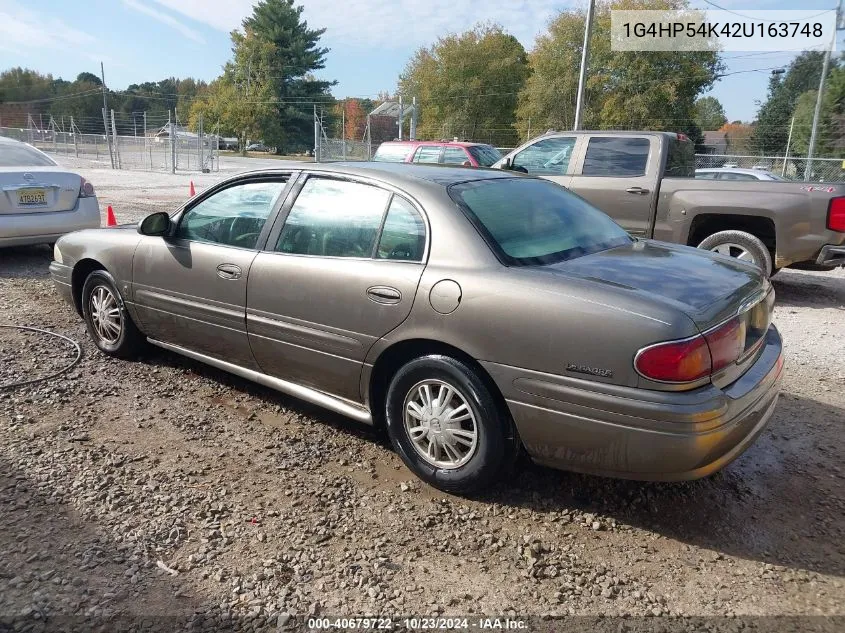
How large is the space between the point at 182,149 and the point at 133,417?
109 ft

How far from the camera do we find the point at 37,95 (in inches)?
3425

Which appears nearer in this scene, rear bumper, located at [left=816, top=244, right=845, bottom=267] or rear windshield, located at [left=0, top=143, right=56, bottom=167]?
rear bumper, located at [left=816, top=244, right=845, bottom=267]

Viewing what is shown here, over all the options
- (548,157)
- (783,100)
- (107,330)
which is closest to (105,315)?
(107,330)

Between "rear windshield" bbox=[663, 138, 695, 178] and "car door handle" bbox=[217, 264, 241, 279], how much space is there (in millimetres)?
5403

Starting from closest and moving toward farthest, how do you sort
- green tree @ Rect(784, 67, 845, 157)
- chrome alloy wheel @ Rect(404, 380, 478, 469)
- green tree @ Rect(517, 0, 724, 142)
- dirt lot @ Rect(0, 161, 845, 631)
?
dirt lot @ Rect(0, 161, 845, 631) → chrome alloy wheel @ Rect(404, 380, 478, 469) → green tree @ Rect(517, 0, 724, 142) → green tree @ Rect(784, 67, 845, 157)

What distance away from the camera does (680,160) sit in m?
7.73

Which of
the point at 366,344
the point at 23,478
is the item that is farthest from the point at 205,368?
the point at 366,344

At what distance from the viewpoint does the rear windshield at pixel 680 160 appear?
748 centimetres

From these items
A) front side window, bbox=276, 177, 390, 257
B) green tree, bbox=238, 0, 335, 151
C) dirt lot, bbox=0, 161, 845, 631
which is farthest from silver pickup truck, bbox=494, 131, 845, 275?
green tree, bbox=238, 0, 335, 151

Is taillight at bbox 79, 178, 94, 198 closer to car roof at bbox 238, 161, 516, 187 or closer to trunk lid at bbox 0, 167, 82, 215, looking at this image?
trunk lid at bbox 0, 167, 82, 215

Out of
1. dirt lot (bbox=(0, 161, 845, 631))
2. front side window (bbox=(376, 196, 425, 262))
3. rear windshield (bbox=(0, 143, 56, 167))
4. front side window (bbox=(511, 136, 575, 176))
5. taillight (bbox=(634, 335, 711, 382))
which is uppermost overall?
front side window (bbox=(511, 136, 575, 176))

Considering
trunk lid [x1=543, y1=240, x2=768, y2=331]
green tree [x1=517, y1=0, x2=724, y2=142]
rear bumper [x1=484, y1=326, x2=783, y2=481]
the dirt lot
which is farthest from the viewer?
green tree [x1=517, y1=0, x2=724, y2=142]

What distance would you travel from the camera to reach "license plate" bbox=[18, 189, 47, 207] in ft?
23.6

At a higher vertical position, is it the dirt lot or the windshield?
the windshield
